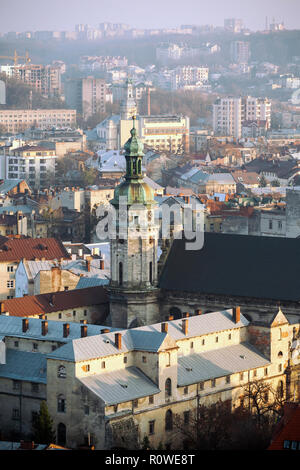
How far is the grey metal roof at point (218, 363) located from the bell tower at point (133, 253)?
5551mm

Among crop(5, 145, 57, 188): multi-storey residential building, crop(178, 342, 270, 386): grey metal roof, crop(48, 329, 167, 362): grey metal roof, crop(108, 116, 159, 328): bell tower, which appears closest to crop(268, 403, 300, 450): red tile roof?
crop(48, 329, 167, 362): grey metal roof

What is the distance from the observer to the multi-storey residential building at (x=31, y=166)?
17525 cm

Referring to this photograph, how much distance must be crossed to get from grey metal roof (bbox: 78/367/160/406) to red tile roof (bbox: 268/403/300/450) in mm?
7959

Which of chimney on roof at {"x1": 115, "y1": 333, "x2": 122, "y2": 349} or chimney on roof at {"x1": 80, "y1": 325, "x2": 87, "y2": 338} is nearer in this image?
chimney on roof at {"x1": 115, "y1": 333, "x2": 122, "y2": 349}

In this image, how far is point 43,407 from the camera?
63781mm

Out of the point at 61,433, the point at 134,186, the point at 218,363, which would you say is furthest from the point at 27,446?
the point at 134,186

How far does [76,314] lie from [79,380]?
606 inches

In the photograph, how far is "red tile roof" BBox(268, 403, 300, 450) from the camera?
56.1m

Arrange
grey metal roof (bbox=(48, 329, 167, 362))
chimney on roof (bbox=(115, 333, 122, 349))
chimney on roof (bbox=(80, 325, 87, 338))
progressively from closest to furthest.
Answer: grey metal roof (bbox=(48, 329, 167, 362))
chimney on roof (bbox=(115, 333, 122, 349))
chimney on roof (bbox=(80, 325, 87, 338))

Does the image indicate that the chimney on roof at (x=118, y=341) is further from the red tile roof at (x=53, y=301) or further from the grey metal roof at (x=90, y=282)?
the grey metal roof at (x=90, y=282)

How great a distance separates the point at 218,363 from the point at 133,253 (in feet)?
26.8

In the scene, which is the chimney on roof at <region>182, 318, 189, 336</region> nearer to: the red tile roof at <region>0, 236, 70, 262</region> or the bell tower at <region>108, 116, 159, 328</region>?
the bell tower at <region>108, 116, 159, 328</region>

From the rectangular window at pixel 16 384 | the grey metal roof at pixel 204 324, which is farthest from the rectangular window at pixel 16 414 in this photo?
the grey metal roof at pixel 204 324

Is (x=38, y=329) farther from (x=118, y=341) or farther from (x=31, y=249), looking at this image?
(x=31, y=249)
